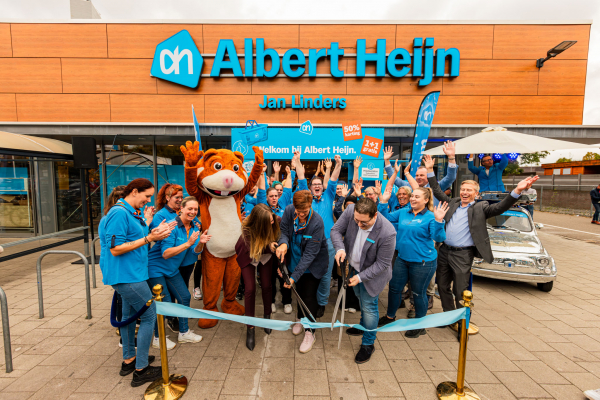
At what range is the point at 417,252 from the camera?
10.7 ft

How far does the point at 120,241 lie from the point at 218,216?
1.44 m

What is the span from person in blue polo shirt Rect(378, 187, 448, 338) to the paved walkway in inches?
26.9

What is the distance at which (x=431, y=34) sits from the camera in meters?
8.58

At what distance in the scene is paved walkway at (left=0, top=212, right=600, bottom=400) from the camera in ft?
8.59

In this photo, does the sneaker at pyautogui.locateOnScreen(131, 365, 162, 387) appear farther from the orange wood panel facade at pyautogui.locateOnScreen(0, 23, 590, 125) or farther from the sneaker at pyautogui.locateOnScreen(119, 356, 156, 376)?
the orange wood panel facade at pyautogui.locateOnScreen(0, 23, 590, 125)

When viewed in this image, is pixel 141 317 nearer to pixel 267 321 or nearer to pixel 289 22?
pixel 267 321

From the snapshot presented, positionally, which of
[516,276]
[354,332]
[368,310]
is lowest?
[354,332]

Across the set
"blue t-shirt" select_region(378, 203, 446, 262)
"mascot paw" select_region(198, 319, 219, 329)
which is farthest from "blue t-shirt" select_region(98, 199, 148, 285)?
"blue t-shirt" select_region(378, 203, 446, 262)

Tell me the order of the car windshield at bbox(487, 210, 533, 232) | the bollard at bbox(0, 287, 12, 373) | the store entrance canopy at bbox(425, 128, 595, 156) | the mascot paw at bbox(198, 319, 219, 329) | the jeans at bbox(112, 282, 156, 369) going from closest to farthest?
1. the jeans at bbox(112, 282, 156, 369)
2. the bollard at bbox(0, 287, 12, 373)
3. the mascot paw at bbox(198, 319, 219, 329)
4. the store entrance canopy at bbox(425, 128, 595, 156)
5. the car windshield at bbox(487, 210, 533, 232)

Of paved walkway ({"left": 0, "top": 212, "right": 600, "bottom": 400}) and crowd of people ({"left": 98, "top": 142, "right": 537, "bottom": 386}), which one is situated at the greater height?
crowd of people ({"left": 98, "top": 142, "right": 537, "bottom": 386})

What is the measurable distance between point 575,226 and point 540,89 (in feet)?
24.8

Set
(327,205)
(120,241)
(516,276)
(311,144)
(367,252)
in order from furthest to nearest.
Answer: (311,144) → (516,276) → (327,205) → (367,252) → (120,241)

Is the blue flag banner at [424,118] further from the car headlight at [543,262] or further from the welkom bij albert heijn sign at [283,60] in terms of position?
the welkom bij albert heijn sign at [283,60]

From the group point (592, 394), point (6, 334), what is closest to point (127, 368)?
point (6, 334)
